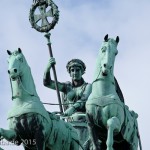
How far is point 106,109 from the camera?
22.8 meters

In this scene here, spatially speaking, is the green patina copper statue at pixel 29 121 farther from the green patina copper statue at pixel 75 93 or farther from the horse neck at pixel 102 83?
the green patina copper statue at pixel 75 93

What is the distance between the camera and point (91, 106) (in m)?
22.8

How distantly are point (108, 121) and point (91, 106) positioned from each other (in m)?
0.53

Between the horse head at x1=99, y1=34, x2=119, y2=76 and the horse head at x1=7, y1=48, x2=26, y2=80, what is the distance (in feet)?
5.27

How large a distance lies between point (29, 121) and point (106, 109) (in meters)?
1.61

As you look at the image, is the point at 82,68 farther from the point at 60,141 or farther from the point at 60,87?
the point at 60,141

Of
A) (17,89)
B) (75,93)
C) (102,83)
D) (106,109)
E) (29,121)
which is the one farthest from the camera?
(75,93)

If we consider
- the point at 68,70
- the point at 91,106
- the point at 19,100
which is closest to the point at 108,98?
the point at 91,106

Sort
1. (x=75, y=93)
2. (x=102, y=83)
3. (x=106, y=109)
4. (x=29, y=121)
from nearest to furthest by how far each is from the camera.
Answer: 1. (x=29, y=121)
2. (x=106, y=109)
3. (x=102, y=83)
4. (x=75, y=93)

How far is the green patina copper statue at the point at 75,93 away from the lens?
25531 millimetres

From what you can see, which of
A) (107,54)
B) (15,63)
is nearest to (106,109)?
(107,54)

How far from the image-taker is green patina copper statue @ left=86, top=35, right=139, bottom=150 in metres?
22.7

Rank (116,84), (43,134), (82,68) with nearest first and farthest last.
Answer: (43,134) < (116,84) < (82,68)

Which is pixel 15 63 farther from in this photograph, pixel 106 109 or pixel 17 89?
pixel 106 109
